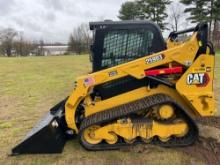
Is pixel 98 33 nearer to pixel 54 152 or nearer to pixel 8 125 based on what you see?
pixel 54 152

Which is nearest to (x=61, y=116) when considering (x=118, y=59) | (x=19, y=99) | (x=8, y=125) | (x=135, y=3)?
(x=118, y=59)

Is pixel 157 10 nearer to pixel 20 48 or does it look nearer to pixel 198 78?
pixel 20 48

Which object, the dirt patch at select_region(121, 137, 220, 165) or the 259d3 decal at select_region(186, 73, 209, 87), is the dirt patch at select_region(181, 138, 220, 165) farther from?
the 259d3 decal at select_region(186, 73, 209, 87)

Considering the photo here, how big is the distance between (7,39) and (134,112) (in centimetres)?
6942

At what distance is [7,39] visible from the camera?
69.1 meters

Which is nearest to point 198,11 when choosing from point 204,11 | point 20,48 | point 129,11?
point 204,11

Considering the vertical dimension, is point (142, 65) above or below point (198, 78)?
above

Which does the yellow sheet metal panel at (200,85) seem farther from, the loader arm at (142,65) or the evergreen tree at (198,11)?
the evergreen tree at (198,11)

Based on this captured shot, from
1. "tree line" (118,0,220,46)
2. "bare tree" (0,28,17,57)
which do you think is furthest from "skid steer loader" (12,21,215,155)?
"bare tree" (0,28,17,57)

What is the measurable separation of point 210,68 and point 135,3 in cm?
5077

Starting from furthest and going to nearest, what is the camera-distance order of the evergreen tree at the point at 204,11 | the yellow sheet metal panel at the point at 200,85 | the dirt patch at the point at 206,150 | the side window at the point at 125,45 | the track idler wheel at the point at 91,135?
the evergreen tree at the point at 204,11, the side window at the point at 125,45, the track idler wheel at the point at 91,135, the yellow sheet metal panel at the point at 200,85, the dirt patch at the point at 206,150

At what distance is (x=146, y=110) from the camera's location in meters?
4.89

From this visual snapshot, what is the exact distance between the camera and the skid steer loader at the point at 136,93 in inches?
187

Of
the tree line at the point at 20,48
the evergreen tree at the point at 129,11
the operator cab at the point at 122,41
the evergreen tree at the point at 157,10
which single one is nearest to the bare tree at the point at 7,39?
the tree line at the point at 20,48
